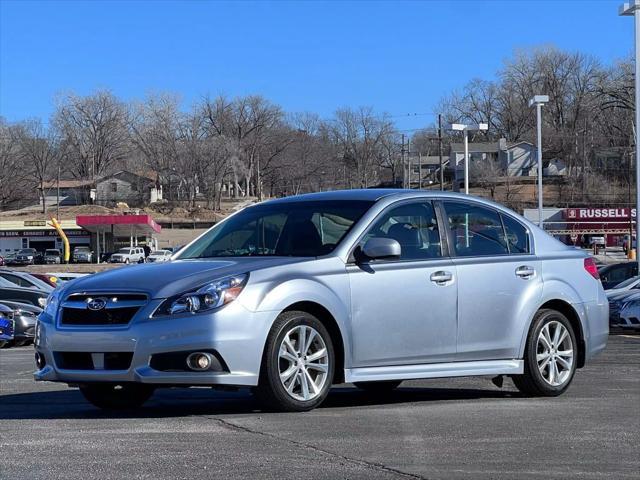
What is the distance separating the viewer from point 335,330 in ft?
24.0

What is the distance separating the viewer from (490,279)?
8.23 m

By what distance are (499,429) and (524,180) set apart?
90582 mm

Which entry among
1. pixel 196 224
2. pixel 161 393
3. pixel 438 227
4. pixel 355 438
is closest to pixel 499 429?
pixel 355 438

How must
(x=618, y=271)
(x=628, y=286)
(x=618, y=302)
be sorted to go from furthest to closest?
(x=618, y=271), (x=628, y=286), (x=618, y=302)

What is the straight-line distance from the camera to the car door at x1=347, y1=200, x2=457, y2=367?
24.4ft

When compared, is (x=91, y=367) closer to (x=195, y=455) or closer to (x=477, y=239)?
(x=195, y=455)

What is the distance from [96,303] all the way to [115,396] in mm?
1137

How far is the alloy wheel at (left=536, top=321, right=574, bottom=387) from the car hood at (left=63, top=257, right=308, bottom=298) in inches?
98.2

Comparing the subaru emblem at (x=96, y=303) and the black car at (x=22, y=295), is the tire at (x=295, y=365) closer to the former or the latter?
the subaru emblem at (x=96, y=303)

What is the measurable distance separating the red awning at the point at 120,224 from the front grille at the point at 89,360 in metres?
65.7

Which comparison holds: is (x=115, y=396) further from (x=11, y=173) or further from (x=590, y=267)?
(x=11, y=173)

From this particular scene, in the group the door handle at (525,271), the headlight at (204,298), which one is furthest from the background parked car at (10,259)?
the headlight at (204,298)

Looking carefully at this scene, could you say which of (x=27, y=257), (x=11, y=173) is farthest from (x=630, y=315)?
(x=11, y=173)

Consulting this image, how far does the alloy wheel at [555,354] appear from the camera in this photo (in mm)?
8539
